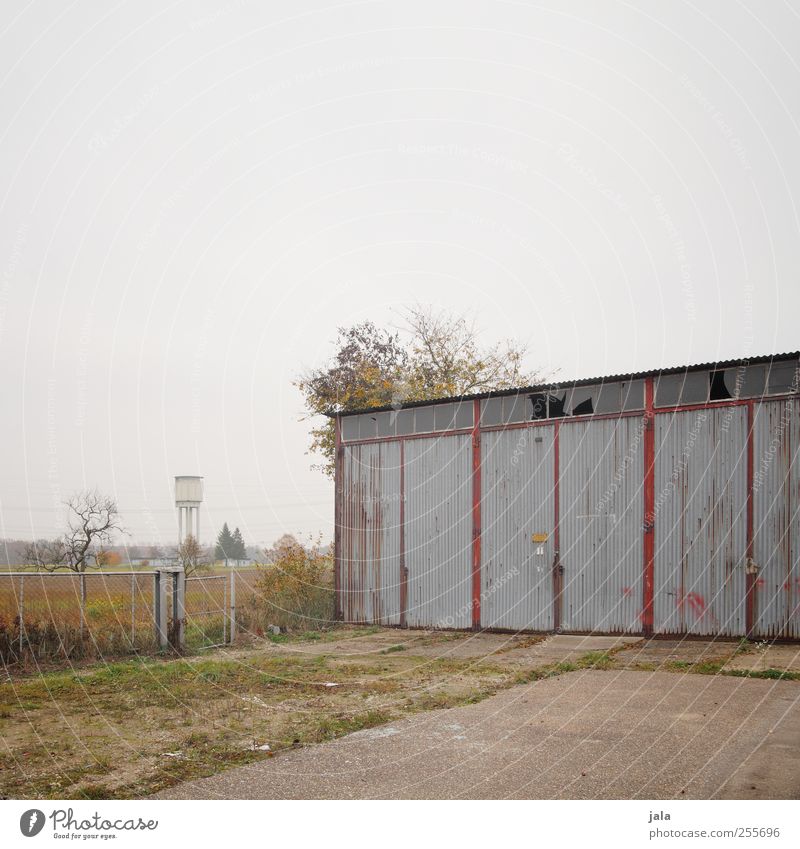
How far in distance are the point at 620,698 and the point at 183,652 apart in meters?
8.09

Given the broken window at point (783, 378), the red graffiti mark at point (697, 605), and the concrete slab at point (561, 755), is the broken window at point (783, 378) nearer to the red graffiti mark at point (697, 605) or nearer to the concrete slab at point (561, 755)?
the red graffiti mark at point (697, 605)

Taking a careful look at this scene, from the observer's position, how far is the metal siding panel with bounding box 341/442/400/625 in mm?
20219

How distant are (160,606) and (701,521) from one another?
10.5 metres

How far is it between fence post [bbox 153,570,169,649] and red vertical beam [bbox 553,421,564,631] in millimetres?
8259

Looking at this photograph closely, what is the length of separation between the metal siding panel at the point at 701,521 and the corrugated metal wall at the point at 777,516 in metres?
0.28

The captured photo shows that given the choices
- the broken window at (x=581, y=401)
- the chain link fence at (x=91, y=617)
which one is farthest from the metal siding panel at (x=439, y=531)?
the chain link fence at (x=91, y=617)

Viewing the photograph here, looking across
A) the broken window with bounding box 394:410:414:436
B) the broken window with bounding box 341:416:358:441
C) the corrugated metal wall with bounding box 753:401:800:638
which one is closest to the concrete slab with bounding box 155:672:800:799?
the corrugated metal wall with bounding box 753:401:800:638

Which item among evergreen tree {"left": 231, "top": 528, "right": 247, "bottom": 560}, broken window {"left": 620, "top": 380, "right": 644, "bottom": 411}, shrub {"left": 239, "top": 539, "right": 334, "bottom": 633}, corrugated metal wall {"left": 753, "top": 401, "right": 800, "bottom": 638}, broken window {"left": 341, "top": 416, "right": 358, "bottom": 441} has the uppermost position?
broken window {"left": 620, "top": 380, "right": 644, "bottom": 411}

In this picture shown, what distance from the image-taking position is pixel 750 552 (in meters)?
14.8

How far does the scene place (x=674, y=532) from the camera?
15.7m

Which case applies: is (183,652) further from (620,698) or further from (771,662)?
(771,662)

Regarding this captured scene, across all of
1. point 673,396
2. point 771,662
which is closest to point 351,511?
point 673,396

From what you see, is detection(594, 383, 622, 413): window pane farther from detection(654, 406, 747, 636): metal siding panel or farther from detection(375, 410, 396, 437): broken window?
detection(375, 410, 396, 437): broken window

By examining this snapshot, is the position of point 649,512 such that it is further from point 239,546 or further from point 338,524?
point 239,546
